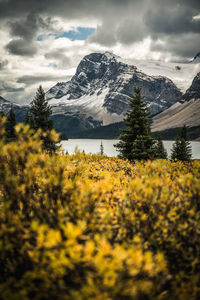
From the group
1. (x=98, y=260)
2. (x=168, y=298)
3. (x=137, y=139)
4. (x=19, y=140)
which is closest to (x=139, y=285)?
(x=98, y=260)

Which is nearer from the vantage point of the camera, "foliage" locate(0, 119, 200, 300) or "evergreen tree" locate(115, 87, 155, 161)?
"foliage" locate(0, 119, 200, 300)

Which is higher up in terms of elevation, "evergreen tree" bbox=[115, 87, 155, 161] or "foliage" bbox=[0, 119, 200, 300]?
"evergreen tree" bbox=[115, 87, 155, 161]

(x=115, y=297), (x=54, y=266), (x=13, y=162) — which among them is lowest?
(x=115, y=297)

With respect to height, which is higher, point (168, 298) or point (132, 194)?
point (132, 194)

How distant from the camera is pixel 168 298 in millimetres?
2719

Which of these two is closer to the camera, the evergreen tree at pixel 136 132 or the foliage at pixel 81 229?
the foliage at pixel 81 229

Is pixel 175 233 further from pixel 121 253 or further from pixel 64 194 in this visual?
pixel 64 194

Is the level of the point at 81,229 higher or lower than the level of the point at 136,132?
lower

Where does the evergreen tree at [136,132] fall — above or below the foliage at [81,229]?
above

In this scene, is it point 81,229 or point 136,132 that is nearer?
point 81,229

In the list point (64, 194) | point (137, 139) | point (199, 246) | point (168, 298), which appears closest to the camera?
point (168, 298)

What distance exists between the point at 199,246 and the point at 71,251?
249cm

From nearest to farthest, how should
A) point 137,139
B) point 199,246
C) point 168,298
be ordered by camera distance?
point 168,298 < point 199,246 < point 137,139

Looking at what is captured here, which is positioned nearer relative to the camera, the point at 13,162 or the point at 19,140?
the point at 19,140
